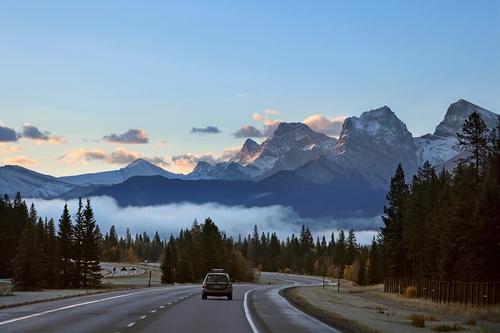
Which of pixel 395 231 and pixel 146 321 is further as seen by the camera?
pixel 395 231

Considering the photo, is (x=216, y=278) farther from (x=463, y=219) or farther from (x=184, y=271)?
(x=184, y=271)

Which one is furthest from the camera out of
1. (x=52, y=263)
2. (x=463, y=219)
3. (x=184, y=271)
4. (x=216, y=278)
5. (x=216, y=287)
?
(x=184, y=271)

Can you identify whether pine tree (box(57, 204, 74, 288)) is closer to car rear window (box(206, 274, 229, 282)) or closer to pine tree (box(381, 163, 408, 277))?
pine tree (box(381, 163, 408, 277))

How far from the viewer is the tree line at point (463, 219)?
71.4 m

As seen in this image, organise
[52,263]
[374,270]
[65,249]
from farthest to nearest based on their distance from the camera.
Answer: [374,270] < [65,249] < [52,263]

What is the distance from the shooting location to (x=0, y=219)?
141000 millimetres

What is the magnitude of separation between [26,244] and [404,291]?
46810 millimetres

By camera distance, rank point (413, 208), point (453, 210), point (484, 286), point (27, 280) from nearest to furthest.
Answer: point (484, 286)
point (453, 210)
point (27, 280)
point (413, 208)

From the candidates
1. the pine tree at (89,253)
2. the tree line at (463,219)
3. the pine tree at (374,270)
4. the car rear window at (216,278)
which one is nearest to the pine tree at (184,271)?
the pine tree at (89,253)

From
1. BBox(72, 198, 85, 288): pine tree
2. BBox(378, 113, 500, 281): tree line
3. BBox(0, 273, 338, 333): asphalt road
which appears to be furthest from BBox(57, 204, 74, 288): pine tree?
BBox(0, 273, 338, 333): asphalt road

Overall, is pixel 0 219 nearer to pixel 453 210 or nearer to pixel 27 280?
pixel 27 280

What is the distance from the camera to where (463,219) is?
7494 centimetres

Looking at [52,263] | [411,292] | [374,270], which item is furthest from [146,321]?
[374,270]

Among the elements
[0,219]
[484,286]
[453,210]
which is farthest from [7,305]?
[0,219]
